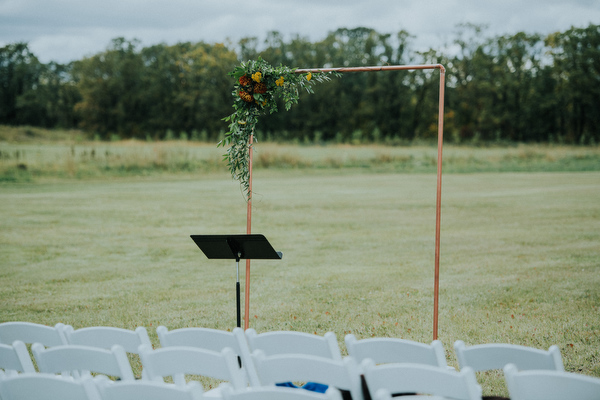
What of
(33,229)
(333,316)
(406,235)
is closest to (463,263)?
(406,235)

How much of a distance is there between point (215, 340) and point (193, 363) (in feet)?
1.74

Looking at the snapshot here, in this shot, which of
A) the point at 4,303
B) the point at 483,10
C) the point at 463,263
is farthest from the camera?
the point at 483,10

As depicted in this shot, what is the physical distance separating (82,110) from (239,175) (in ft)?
124

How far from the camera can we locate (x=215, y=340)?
3439 mm

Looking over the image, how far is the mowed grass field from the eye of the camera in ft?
22.9

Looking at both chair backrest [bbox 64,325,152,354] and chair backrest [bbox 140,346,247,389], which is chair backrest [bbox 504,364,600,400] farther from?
chair backrest [bbox 64,325,152,354]

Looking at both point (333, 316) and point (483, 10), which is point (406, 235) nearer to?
point (333, 316)

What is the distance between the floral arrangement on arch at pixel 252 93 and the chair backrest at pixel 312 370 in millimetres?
2825

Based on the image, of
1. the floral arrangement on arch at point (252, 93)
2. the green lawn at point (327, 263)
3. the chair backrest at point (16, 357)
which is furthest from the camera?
the green lawn at point (327, 263)

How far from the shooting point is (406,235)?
13.5 m

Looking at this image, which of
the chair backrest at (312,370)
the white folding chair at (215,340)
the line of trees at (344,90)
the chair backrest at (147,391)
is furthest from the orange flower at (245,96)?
the line of trees at (344,90)

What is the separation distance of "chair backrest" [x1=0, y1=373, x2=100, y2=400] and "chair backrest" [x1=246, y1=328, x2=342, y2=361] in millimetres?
1036

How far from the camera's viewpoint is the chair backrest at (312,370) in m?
2.67

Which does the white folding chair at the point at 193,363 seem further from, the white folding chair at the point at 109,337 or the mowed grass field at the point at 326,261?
the mowed grass field at the point at 326,261
